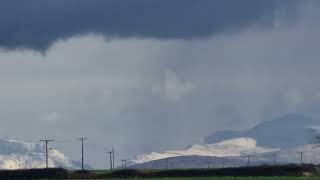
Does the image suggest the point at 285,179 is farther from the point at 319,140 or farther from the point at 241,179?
the point at 319,140

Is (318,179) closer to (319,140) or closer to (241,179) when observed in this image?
(319,140)

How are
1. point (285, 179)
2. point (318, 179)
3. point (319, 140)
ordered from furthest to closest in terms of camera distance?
point (285, 179) < point (319, 140) < point (318, 179)

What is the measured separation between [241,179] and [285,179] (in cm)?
861

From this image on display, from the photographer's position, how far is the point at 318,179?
11812 centimetres

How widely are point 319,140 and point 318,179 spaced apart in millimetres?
37175

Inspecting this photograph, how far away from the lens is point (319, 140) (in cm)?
15475

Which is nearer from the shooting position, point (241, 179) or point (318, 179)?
point (318, 179)

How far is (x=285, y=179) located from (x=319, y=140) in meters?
38.0

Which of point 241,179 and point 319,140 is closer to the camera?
point 319,140

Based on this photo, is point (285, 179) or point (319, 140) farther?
point (285, 179)

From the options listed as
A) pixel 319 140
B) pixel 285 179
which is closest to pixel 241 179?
pixel 285 179

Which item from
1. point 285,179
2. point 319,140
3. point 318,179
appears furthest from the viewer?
point 285,179

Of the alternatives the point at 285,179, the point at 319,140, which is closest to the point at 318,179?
the point at 319,140

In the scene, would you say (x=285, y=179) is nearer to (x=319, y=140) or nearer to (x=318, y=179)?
(x=319, y=140)
